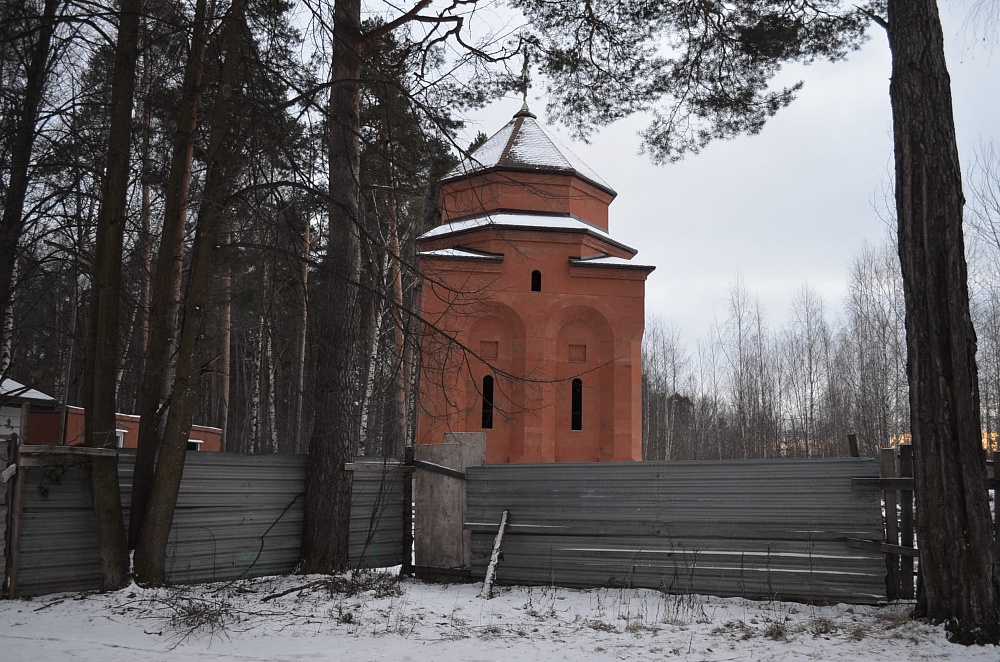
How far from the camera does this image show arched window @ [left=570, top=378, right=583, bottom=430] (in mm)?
18797

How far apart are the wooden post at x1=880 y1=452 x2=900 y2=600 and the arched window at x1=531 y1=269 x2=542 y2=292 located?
12.1 meters

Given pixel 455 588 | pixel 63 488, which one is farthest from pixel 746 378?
pixel 63 488

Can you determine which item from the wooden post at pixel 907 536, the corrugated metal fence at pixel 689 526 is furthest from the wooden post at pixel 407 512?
the wooden post at pixel 907 536

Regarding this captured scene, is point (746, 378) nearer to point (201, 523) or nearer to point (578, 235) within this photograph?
point (578, 235)

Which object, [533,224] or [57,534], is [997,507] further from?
[533,224]

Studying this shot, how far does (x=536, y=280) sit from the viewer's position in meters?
19.1

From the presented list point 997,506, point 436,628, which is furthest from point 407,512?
point 997,506

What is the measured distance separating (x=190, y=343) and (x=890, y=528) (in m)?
7.35

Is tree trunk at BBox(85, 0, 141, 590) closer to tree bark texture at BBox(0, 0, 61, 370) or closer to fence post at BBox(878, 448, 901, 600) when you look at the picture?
tree bark texture at BBox(0, 0, 61, 370)

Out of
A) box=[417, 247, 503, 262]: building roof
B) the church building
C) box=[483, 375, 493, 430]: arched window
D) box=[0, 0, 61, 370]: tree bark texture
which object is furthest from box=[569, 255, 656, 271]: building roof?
box=[0, 0, 61, 370]: tree bark texture

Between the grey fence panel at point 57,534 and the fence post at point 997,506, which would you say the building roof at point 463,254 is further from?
the fence post at point 997,506

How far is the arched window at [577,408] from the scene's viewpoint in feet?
61.7

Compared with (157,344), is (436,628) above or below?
below

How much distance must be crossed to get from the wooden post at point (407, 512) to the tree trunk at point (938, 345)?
5.42 meters
